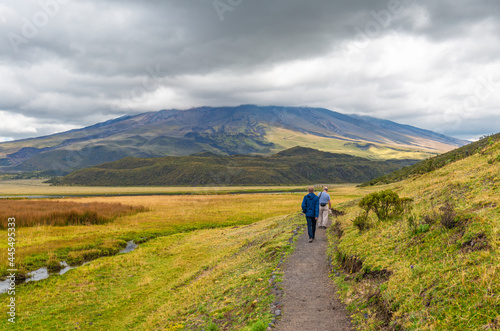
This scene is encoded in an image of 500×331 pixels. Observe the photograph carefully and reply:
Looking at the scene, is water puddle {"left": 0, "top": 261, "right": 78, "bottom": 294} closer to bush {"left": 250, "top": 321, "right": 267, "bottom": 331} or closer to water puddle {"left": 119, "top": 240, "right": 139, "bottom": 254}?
water puddle {"left": 119, "top": 240, "right": 139, "bottom": 254}

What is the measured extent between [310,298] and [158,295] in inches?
446

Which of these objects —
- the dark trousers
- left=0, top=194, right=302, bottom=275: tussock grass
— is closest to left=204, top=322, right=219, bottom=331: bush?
the dark trousers

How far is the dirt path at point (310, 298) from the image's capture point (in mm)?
8703

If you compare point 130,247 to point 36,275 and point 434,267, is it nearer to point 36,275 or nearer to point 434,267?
point 36,275

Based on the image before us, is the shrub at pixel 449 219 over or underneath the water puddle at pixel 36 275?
over

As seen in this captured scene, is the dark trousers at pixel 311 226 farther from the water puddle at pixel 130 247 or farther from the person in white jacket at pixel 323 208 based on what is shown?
the water puddle at pixel 130 247

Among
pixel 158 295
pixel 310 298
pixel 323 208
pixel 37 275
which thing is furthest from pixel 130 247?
pixel 310 298

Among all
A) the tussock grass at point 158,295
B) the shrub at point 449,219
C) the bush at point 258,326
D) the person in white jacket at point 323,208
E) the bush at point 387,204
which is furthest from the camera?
the person in white jacket at point 323,208

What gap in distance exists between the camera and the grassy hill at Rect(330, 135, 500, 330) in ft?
21.2

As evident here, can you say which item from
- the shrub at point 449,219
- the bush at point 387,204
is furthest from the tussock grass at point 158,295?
the shrub at point 449,219

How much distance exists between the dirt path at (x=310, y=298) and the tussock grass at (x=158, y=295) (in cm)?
80

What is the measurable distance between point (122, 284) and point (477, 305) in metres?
21.4

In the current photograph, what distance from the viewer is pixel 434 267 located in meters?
8.44

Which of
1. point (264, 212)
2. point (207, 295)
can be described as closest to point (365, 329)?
point (207, 295)
